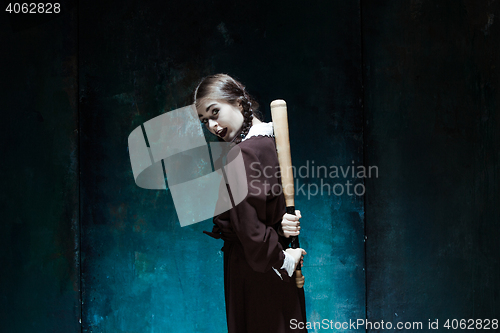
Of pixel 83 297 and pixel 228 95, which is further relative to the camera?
pixel 83 297

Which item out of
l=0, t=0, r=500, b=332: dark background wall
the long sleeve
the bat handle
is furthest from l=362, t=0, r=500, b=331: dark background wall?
the long sleeve

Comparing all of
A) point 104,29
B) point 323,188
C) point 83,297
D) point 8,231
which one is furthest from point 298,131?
point 8,231

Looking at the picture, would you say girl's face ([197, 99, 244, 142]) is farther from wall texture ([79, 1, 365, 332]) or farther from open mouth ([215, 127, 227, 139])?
wall texture ([79, 1, 365, 332])

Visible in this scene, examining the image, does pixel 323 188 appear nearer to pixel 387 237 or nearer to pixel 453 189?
pixel 387 237

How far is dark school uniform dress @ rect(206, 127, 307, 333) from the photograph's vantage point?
1.62 metres

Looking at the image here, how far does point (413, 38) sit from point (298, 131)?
3.72 feet

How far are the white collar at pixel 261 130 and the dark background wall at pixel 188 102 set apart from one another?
2.87ft

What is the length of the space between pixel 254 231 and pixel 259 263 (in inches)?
6.1

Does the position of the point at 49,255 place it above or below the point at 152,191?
below

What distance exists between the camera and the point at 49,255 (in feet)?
8.82

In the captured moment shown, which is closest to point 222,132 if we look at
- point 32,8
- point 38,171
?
point 38,171

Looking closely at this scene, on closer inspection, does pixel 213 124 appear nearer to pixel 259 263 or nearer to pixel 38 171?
pixel 259 263

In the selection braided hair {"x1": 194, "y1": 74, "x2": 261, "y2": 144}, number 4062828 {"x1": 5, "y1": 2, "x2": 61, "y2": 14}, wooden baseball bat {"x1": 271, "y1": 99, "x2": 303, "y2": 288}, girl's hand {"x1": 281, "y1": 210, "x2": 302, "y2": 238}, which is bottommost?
girl's hand {"x1": 281, "y1": 210, "x2": 302, "y2": 238}

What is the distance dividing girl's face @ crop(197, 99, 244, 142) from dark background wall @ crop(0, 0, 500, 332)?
2.91 feet
